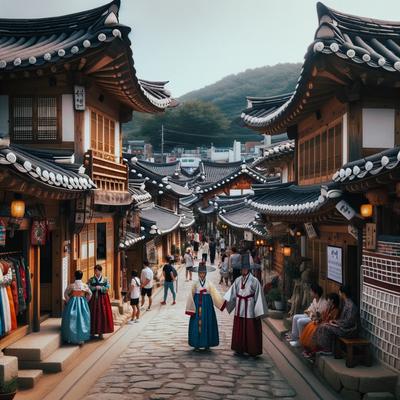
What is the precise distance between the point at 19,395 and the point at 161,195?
103 feet

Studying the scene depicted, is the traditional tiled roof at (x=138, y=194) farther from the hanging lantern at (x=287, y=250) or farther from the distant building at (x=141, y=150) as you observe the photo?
the distant building at (x=141, y=150)

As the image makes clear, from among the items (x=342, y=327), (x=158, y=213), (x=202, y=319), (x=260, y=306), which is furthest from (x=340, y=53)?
(x=158, y=213)

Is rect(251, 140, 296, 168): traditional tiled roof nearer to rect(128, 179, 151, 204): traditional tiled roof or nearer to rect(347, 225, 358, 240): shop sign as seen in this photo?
rect(128, 179, 151, 204): traditional tiled roof

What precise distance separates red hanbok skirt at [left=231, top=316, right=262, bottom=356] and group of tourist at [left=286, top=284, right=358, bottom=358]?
961 mm

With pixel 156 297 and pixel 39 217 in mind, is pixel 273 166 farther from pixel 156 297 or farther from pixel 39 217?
pixel 39 217

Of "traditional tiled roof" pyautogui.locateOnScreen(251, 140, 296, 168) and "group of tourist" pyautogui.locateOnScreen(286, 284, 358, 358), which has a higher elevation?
"traditional tiled roof" pyautogui.locateOnScreen(251, 140, 296, 168)

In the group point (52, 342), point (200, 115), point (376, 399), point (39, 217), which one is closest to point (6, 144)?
point (39, 217)

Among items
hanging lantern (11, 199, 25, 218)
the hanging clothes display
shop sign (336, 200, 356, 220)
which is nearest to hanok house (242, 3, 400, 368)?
shop sign (336, 200, 356, 220)

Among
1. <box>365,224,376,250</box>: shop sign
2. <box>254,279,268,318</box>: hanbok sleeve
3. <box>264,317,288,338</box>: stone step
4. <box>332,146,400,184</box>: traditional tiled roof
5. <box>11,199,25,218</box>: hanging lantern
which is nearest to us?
<box>332,146,400,184</box>: traditional tiled roof

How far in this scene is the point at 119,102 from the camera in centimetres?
1941

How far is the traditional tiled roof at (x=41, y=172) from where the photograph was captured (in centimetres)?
846

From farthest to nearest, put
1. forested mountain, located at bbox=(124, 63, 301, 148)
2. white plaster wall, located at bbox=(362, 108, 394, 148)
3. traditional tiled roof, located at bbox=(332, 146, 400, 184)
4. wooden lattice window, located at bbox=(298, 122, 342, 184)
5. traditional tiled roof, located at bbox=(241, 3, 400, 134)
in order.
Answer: forested mountain, located at bbox=(124, 63, 301, 148) → wooden lattice window, located at bbox=(298, 122, 342, 184) → white plaster wall, located at bbox=(362, 108, 394, 148) → traditional tiled roof, located at bbox=(241, 3, 400, 134) → traditional tiled roof, located at bbox=(332, 146, 400, 184)

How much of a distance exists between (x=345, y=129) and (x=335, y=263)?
3.45m

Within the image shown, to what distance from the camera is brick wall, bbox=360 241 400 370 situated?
9.59m
